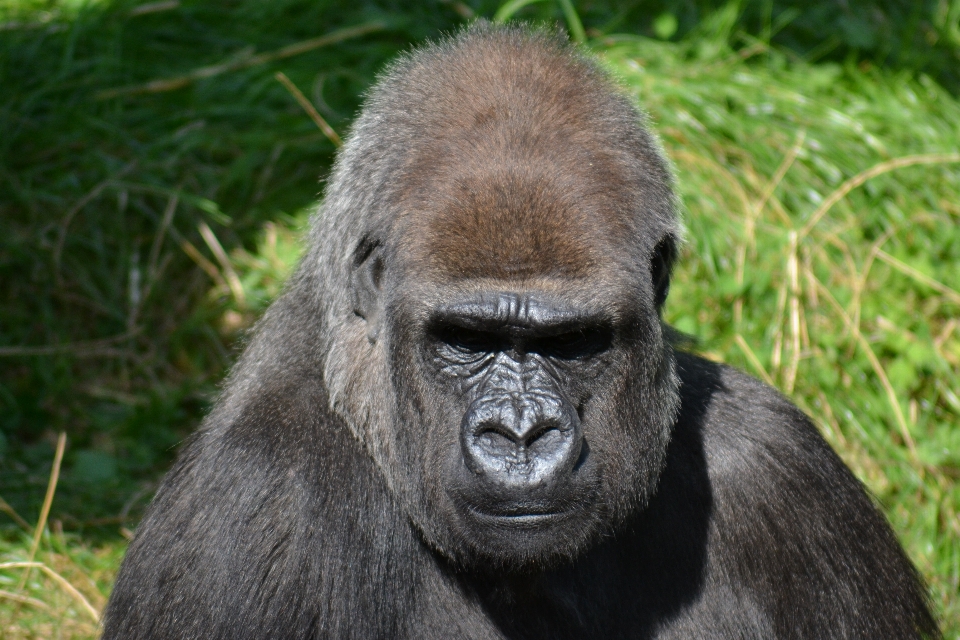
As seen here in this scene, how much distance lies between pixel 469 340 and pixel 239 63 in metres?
4.92

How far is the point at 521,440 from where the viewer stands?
130 inches

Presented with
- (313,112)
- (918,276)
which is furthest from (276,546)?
(918,276)

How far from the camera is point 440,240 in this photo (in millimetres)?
3477

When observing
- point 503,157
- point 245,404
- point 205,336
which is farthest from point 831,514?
point 205,336

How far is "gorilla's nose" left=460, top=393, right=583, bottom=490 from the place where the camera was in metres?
3.27

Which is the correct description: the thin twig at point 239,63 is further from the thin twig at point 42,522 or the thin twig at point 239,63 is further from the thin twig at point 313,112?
the thin twig at point 42,522

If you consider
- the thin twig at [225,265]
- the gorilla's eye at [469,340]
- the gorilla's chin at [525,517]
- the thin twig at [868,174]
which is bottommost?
the thin twig at [225,265]

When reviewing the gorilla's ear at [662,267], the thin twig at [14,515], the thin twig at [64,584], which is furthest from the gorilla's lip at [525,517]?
the thin twig at [14,515]

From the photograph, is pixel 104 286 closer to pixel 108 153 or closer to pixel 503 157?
pixel 108 153

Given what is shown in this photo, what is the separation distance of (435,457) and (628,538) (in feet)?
2.93

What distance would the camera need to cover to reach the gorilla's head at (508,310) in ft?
11.1

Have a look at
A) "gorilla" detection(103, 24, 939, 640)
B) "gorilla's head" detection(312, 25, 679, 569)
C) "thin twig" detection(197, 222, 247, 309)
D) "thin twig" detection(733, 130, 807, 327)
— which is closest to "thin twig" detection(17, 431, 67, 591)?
"gorilla" detection(103, 24, 939, 640)

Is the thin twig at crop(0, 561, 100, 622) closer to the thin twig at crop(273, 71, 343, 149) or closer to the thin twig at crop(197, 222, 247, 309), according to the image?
the thin twig at crop(197, 222, 247, 309)

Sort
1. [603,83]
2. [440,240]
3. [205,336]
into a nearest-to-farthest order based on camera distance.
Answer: [440,240] → [603,83] → [205,336]
